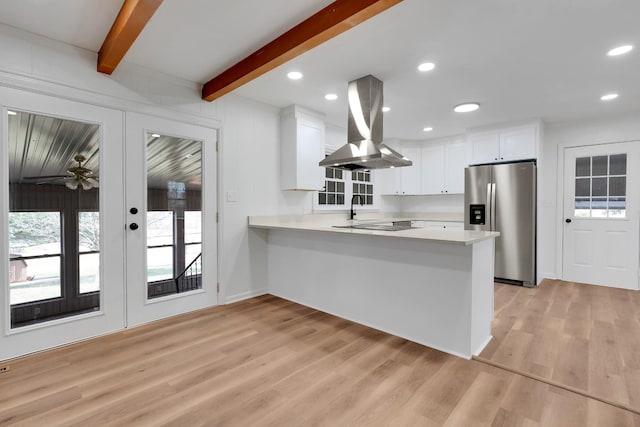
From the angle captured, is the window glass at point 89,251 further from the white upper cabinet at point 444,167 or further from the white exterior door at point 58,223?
the white upper cabinet at point 444,167

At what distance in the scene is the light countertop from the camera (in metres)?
2.25

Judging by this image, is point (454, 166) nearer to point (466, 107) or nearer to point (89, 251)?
point (466, 107)

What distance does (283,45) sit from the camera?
2.30m

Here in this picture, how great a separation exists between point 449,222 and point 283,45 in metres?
4.29

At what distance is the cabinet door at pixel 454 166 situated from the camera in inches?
210

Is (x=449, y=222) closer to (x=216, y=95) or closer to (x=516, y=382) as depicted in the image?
(x=516, y=382)

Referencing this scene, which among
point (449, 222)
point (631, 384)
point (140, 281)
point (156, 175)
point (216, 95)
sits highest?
point (216, 95)

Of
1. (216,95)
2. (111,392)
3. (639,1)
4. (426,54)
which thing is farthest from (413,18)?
(111,392)

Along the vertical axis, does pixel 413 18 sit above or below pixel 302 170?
above

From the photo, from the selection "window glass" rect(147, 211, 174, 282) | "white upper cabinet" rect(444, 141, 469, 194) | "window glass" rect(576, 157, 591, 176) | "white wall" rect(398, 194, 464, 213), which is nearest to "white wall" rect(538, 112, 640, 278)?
"window glass" rect(576, 157, 591, 176)

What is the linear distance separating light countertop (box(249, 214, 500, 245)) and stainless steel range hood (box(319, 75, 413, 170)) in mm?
695

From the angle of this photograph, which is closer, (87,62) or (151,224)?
(87,62)

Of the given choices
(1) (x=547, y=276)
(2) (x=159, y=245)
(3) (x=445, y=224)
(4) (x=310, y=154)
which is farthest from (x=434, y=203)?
(2) (x=159, y=245)

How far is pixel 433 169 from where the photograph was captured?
573 centimetres
